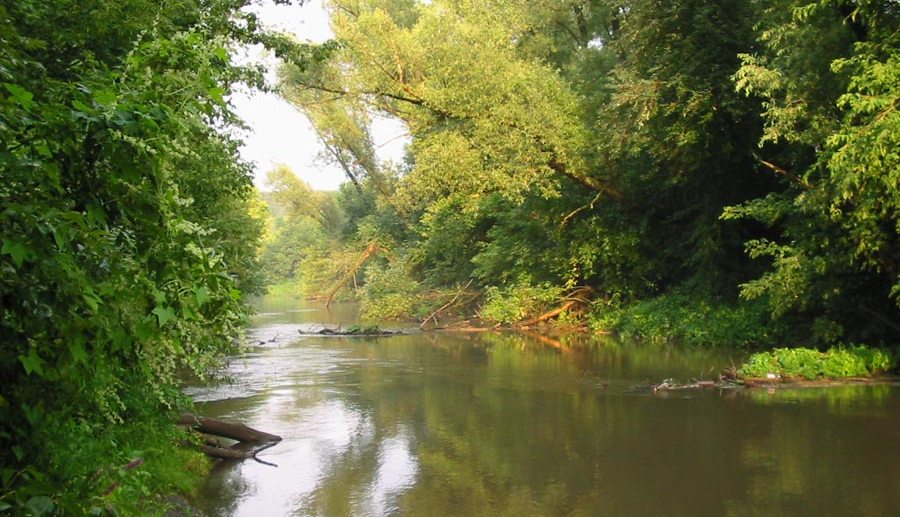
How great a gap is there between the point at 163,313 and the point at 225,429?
768 centimetres

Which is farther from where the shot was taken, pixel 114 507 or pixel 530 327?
pixel 530 327

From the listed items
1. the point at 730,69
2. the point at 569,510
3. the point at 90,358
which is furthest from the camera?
the point at 730,69

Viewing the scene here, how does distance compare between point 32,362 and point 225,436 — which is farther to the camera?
point 225,436

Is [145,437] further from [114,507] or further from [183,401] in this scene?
[114,507]

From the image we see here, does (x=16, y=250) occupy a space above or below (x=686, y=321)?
above

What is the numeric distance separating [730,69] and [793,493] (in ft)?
38.7

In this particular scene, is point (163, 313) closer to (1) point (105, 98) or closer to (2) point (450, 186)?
(1) point (105, 98)

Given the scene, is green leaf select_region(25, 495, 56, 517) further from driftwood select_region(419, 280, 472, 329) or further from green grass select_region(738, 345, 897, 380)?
driftwood select_region(419, 280, 472, 329)

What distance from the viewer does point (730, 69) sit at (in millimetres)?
17797

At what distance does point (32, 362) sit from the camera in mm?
3029

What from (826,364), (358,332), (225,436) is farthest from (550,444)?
(358,332)

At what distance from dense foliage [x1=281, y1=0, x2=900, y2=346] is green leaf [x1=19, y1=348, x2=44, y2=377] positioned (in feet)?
39.1

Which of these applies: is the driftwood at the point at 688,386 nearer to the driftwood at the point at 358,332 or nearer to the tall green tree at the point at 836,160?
the tall green tree at the point at 836,160

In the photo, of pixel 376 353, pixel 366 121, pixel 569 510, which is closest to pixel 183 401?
pixel 569 510
